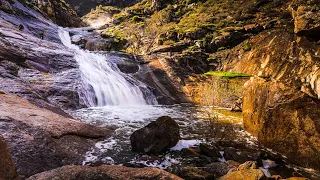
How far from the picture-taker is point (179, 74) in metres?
23.3

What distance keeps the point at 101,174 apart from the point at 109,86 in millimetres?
14930

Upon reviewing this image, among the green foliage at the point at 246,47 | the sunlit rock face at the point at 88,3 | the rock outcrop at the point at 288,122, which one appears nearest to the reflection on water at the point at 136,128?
the rock outcrop at the point at 288,122

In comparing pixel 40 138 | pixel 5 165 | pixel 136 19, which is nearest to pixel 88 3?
pixel 136 19

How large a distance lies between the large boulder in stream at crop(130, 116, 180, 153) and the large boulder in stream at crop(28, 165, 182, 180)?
2686 millimetres

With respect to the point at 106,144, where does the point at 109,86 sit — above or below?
above

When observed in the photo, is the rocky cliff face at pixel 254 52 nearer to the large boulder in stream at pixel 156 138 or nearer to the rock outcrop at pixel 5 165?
the large boulder in stream at pixel 156 138

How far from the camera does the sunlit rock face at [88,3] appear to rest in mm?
74625

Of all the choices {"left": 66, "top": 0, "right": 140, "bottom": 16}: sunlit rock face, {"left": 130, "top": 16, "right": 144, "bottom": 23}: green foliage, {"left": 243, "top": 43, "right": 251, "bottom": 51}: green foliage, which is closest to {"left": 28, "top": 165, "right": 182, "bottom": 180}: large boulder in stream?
{"left": 243, "top": 43, "right": 251, "bottom": 51}: green foliage

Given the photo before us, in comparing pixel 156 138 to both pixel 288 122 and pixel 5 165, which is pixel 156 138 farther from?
pixel 5 165

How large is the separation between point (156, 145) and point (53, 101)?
8.63m

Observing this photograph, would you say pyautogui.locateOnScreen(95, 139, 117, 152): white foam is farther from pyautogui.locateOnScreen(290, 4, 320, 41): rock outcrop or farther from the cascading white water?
pyautogui.locateOnScreen(290, 4, 320, 41): rock outcrop

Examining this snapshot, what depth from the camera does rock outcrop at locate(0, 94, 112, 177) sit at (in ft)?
18.3

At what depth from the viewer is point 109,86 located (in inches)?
747

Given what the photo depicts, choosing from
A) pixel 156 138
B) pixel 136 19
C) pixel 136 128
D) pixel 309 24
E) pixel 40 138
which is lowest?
pixel 136 128
